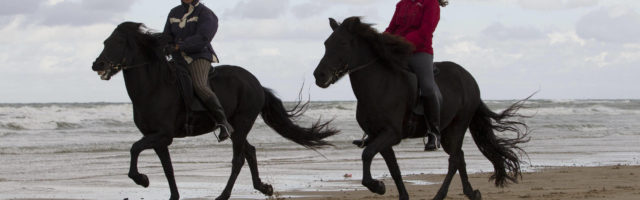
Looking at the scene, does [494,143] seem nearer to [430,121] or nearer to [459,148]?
[459,148]

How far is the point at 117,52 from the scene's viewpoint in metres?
8.07

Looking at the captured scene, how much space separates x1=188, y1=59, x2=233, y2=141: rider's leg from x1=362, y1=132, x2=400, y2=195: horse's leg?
187 cm

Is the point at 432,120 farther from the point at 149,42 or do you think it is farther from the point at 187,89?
the point at 149,42

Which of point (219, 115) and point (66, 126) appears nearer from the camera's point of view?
point (219, 115)

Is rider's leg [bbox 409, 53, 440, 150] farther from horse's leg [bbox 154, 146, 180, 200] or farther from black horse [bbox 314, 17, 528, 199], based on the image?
horse's leg [bbox 154, 146, 180, 200]

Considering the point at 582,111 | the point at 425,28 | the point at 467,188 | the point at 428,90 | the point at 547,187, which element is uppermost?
the point at 425,28

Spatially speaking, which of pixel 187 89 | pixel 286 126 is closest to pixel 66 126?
pixel 286 126

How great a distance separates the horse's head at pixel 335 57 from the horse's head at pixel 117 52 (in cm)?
188

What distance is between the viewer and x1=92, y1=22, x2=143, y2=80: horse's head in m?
7.91

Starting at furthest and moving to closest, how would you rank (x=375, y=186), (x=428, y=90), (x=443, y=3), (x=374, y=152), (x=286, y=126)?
(x=286, y=126)
(x=443, y=3)
(x=428, y=90)
(x=375, y=186)
(x=374, y=152)

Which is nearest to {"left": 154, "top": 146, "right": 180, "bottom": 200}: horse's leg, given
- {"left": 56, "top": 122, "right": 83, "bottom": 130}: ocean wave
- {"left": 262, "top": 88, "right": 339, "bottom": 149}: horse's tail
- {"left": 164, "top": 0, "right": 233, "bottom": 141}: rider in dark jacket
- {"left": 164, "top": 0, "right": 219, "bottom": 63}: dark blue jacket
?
{"left": 164, "top": 0, "right": 233, "bottom": 141}: rider in dark jacket

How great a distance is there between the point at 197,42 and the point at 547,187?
14.5ft

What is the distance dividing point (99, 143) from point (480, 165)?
10543mm

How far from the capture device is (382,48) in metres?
7.65
